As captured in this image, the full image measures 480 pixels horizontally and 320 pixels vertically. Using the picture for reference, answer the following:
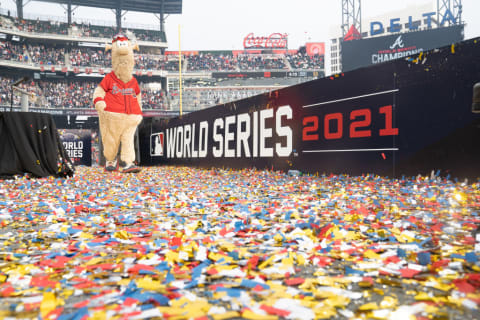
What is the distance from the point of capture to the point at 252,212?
265 centimetres

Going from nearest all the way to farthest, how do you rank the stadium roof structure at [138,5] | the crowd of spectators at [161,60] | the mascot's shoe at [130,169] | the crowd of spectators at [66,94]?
the mascot's shoe at [130,169], the crowd of spectators at [66,94], the crowd of spectators at [161,60], the stadium roof structure at [138,5]

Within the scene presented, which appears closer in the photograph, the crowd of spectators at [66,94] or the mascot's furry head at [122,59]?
the mascot's furry head at [122,59]

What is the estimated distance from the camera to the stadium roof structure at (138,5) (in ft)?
106

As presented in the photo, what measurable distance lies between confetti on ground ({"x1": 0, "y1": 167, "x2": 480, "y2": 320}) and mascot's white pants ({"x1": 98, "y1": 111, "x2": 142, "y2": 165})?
4.53 m

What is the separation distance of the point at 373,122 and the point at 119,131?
522cm

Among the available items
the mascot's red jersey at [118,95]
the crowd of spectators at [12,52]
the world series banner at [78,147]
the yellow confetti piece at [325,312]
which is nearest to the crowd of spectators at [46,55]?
the crowd of spectators at [12,52]

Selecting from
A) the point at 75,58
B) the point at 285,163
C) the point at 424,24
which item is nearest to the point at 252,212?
the point at 285,163

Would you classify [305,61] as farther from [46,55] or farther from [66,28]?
[46,55]

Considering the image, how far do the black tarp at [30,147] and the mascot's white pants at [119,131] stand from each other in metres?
1.32

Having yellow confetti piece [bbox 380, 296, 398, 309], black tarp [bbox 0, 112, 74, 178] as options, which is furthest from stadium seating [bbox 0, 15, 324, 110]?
yellow confetti piece [bbox 380, 296, 398, 309]

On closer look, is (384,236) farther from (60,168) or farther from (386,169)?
(60,168)

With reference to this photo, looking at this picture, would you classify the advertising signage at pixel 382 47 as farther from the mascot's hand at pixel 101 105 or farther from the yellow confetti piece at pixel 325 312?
the yellow confetti piece at pixel 325 312

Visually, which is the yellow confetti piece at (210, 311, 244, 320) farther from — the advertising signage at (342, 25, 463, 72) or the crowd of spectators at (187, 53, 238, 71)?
the crowd of spectators at (187, 53, 238, 71)

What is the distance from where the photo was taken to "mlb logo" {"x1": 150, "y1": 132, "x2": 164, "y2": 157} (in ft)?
37.1
